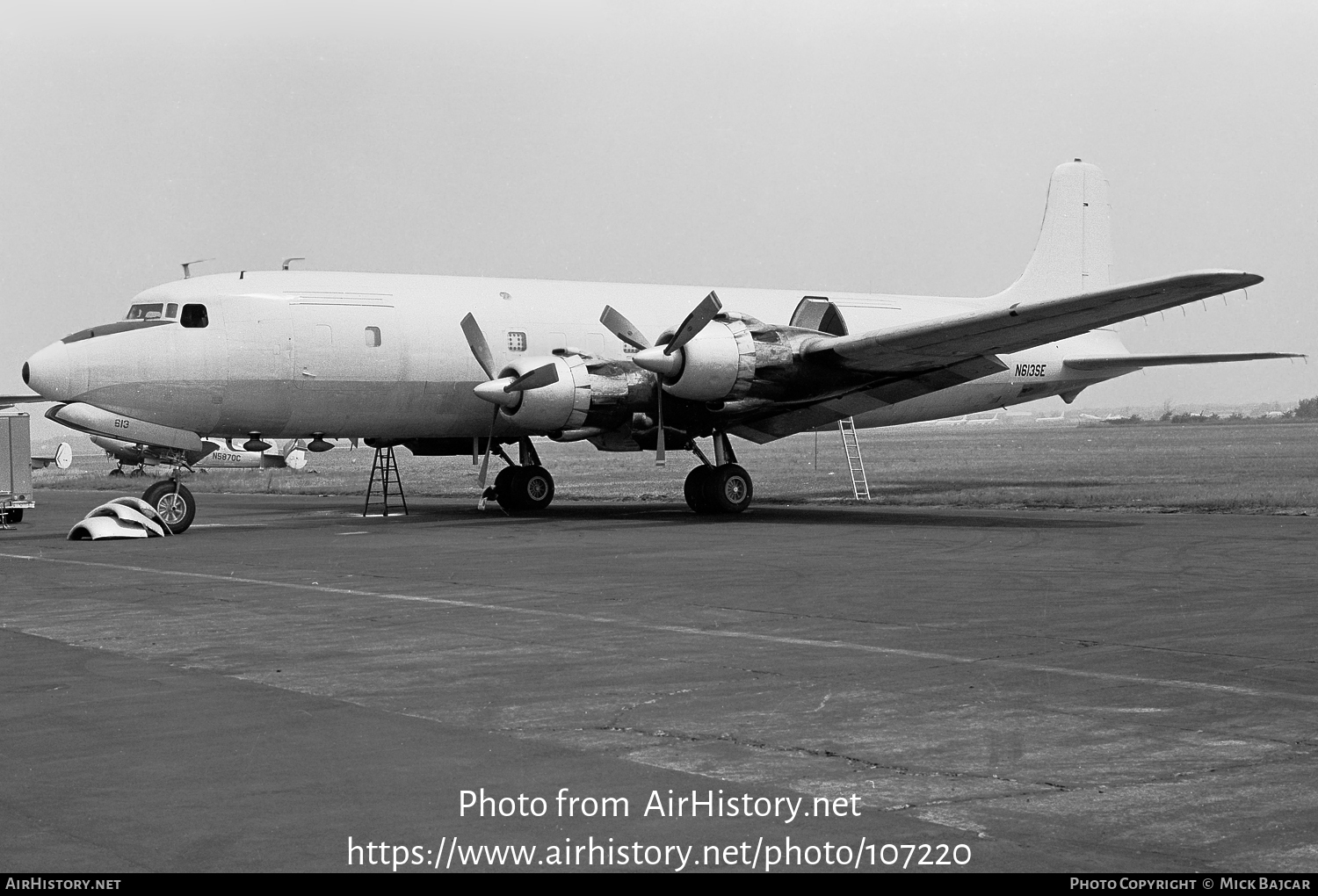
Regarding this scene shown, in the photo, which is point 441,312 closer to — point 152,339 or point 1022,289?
point 152,339

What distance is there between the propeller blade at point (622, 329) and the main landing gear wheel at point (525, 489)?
392 centimetres

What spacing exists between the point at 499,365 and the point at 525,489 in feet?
10.7

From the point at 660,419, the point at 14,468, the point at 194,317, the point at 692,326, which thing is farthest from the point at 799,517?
the point at 14,468

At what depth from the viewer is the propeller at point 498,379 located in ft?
78.8

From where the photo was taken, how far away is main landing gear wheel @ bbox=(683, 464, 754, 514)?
25812 mm

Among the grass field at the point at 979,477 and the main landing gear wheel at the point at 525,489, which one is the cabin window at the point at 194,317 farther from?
the grass field at the point at 979,477

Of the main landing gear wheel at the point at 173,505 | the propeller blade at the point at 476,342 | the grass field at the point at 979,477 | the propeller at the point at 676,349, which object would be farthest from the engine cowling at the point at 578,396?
the grass field at the point at 979,477

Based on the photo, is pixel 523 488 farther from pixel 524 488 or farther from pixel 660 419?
pixel 660 419

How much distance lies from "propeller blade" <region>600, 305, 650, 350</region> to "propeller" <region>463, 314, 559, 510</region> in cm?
165

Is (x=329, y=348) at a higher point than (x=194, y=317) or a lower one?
lower

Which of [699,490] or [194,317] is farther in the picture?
[699,490]

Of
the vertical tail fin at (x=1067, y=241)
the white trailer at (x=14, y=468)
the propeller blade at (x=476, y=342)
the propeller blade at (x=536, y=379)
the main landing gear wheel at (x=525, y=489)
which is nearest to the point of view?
the propeller blade at (x=536, y=379)

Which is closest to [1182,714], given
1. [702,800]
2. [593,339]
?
[702,800]

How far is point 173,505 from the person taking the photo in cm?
2389
